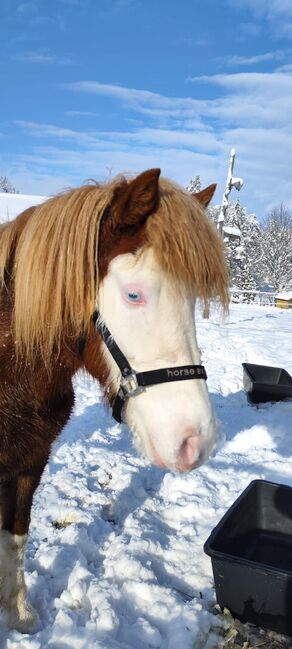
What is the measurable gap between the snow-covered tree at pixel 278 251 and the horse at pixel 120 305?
139 feet

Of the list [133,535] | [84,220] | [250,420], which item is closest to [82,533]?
[133,535]

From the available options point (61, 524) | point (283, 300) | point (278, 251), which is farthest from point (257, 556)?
point (278, 251)

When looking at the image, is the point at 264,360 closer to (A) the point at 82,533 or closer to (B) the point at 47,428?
(A) the point at 82,533

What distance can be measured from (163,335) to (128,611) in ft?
6.18

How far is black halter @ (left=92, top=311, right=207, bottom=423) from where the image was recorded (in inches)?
64.5

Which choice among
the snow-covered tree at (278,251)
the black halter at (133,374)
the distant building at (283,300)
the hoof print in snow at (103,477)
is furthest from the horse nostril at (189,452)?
the snow-covered tree at (278,251)

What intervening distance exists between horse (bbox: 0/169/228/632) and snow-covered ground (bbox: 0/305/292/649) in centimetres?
65

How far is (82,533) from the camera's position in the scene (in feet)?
10.3

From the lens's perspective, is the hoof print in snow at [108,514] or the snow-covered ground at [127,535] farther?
the hoof print in snow at [108,514]

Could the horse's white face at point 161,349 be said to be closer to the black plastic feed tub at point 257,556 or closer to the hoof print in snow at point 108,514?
the black plastic feed tub at point 257,556

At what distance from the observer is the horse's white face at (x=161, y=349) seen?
1616mm

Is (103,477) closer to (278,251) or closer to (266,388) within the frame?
(266,388)

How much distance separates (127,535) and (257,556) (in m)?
0.93

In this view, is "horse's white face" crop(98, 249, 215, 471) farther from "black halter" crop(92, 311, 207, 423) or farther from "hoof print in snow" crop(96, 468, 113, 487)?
"hoof print in snow" crop(96, 468, 113, 487)
